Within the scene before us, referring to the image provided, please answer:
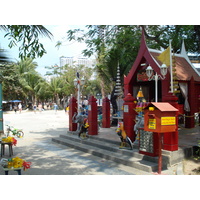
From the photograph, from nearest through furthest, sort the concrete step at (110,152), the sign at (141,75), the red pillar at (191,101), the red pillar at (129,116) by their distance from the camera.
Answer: the concrete step at (110,152), the red pillar at (129,116), the sign at (141,75), the red pillar at (191,101)

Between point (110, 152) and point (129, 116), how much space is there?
4.42 feet

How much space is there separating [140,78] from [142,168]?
4.91 metres

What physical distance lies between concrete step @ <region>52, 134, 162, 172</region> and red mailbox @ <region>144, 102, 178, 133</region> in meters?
1.10

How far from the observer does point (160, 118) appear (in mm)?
5141

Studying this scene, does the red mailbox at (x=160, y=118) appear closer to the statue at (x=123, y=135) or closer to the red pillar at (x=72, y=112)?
the statue at (x=123, y=135)

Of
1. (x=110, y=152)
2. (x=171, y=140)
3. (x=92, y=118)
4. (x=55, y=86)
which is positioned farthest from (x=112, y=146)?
(x=55, y=86)

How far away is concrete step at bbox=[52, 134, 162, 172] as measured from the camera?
586 centimetres

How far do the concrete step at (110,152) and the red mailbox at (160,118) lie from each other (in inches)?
43.2

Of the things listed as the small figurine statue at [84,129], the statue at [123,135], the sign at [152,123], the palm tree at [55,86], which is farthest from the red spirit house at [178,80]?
the palm tree at [55,86]

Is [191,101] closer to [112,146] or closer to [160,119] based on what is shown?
[112,146]

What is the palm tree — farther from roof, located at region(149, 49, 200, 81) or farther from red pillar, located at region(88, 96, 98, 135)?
red pillar, located at region(88, 96, 98, 135)

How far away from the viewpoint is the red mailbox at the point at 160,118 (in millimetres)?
5152

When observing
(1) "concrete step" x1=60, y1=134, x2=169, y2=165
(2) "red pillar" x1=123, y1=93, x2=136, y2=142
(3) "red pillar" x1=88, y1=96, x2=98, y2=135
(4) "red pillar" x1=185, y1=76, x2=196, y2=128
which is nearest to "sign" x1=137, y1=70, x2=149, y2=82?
(4) "red pillar" x1=185, y1=76, x2=196, y2=128
